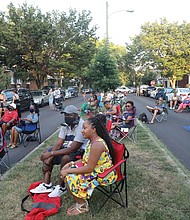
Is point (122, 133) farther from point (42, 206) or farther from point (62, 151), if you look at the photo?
point (42, 206)

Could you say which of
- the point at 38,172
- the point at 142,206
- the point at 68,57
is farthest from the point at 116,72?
the point at 68,57

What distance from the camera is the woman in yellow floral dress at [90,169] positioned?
383cm

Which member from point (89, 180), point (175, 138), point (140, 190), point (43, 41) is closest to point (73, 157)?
point (89, 180)

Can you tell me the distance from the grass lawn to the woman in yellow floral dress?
11.3 inches

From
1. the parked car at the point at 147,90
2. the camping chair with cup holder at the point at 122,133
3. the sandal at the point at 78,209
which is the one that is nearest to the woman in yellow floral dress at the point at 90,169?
the sandal at the point at 78,209

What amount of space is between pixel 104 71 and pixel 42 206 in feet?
35.9

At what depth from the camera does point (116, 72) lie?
1476 cm

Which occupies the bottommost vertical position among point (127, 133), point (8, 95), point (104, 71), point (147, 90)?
Result: point (147, 90)

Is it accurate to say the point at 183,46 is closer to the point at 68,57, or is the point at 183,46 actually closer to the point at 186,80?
the point at 186,80

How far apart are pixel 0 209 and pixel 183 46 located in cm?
3751

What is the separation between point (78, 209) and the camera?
396 cm

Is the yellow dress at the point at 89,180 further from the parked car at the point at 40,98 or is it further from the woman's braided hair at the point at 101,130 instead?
the parked car at the point at 40,98

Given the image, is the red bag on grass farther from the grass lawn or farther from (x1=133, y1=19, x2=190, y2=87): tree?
(x1=133, y1=19, x2=190, y2=87): tree

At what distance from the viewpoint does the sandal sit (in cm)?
393
